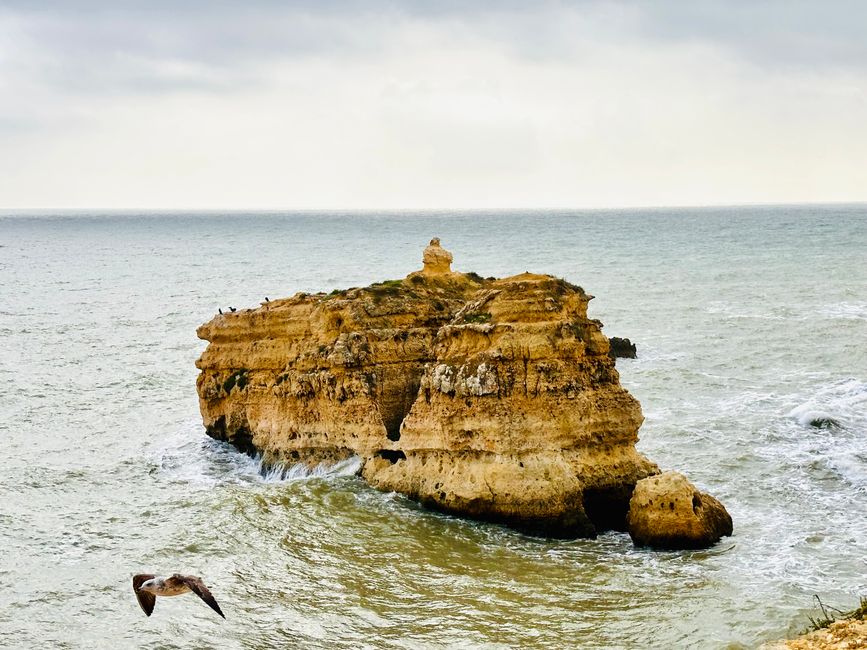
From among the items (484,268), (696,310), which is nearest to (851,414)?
(696,310)

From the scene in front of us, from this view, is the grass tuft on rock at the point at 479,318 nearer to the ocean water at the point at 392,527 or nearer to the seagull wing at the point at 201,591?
the ocean water at the point at 392,527

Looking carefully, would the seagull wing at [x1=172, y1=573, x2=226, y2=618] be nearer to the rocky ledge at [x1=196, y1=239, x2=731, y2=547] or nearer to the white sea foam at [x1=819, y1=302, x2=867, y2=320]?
the rocky ledge at [x1=196, y1=239, x2=731, y2=547]

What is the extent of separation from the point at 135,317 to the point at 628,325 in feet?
92.2

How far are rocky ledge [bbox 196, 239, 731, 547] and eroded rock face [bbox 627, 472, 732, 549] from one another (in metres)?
0.05

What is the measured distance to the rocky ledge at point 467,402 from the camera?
21094 mm

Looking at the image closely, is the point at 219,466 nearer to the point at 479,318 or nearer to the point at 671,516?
the point at 479,318

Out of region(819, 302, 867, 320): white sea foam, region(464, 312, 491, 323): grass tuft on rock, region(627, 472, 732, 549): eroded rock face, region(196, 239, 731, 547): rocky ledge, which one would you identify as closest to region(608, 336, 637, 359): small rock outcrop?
region(819, 302, 867, 320): white sea foam

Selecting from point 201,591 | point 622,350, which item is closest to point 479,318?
point 201,591

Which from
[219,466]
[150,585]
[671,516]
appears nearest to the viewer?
[150,585]

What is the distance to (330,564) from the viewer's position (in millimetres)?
19375

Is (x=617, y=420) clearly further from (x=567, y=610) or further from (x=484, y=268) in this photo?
(x=484, y=268)

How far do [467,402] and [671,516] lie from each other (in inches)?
196

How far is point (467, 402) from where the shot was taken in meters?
21.8

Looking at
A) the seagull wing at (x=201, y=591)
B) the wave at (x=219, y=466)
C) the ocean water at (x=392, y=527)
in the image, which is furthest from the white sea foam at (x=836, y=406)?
the seagull wing at (x=201, y=591)
